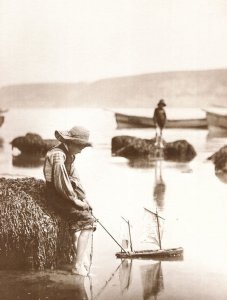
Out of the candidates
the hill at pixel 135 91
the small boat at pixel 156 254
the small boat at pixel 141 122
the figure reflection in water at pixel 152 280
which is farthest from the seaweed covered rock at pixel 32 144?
the figure reflection in water at pixel 152 280

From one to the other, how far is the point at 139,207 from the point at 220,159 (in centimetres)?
63

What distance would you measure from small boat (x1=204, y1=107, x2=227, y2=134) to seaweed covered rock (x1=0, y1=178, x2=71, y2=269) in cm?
119

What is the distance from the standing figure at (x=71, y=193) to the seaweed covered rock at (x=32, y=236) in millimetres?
47

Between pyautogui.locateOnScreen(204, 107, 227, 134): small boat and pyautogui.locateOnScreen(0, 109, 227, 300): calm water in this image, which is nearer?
pyautogui.locateOnScreen(0, 109, 227, 300): calm water

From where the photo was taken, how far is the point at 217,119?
143 inches

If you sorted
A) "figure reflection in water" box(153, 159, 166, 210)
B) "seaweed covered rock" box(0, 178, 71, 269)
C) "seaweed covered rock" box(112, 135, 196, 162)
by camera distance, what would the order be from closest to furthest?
"seaweed covered rock" box(0, 178, 71, 269)
"figure reflection in water" box(153, 159, 166, 210)
"seaweed covered rock" box(112, 135, 196, 162)

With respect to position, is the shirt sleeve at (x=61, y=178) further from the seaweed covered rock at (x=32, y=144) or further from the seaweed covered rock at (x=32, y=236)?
the seaweed covered rock at (x=32, y=144)

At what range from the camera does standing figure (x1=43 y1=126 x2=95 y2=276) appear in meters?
2.96

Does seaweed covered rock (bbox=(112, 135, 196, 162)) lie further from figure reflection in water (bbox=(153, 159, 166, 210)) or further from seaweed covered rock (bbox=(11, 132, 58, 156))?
seaweed covered rock (bbox=(11, 132, 58, 156))

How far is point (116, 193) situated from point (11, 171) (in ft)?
2.17

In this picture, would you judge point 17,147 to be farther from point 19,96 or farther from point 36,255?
point 36,255

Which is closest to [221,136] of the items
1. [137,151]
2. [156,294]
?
[137,151]

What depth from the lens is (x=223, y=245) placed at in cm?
307

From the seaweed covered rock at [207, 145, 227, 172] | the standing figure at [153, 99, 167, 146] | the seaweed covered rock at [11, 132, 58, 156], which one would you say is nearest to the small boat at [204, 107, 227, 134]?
the seaweed covered rock at [207, 145, 227, 172]
